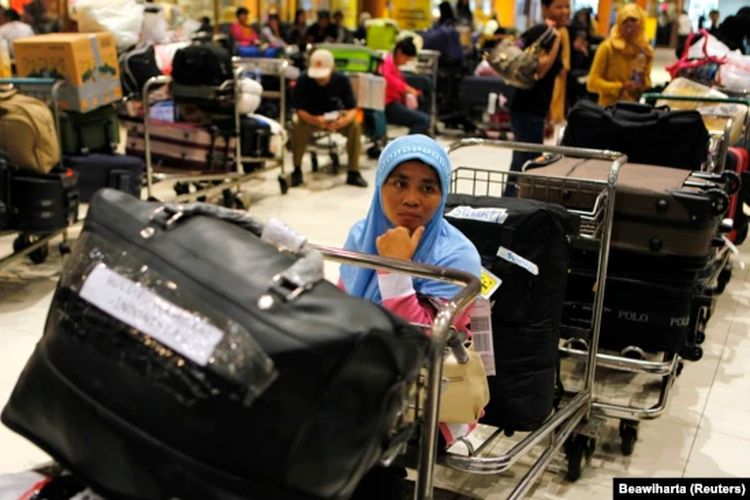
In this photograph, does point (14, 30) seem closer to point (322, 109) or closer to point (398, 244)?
point (322, 109)

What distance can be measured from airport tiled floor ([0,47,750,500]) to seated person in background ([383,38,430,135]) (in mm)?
3681

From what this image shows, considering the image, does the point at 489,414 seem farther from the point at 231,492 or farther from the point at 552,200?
the point at 231,492

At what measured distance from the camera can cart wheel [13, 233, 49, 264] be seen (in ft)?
15.8

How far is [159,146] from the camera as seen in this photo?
5906 millimetres

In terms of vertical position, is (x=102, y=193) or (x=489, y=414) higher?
(x=102, y=193)

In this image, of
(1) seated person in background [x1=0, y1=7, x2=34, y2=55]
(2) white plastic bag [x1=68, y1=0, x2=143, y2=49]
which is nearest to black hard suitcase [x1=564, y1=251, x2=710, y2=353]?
(2) white plastic bag [x1=68, y1=0, x2=143, y2=49]

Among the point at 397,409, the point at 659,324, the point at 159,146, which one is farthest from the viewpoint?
the point at 159,146

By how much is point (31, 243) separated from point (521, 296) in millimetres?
3256

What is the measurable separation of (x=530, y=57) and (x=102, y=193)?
13.6 feet

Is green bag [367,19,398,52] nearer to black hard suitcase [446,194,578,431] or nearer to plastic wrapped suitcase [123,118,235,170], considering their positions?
plastic wrapped suitcase [123,118,235,170]

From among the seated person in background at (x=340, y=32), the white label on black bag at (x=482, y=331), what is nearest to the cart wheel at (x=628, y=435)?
the white label on black bag at (x=482, y=331)

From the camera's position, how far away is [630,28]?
5270 mm

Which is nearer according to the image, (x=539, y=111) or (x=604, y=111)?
(x=604, y=111)

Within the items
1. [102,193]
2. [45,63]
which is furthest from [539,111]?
[102,193]
